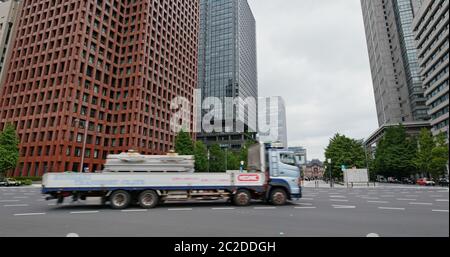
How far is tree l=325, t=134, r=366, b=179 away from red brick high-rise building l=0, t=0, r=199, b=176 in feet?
146

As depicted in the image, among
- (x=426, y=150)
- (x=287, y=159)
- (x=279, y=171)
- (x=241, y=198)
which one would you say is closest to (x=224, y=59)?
(x=426, y=150)

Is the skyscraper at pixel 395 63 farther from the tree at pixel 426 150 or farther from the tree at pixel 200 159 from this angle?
the tree at pixel 200 159

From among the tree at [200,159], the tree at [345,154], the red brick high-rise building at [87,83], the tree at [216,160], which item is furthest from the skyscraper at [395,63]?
the red brick high-rise building at [87,83]

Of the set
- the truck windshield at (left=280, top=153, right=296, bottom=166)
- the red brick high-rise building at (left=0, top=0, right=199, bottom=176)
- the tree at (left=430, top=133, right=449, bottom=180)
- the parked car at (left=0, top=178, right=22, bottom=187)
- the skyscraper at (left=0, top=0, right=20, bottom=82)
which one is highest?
the skyscraper at (left=0, top=0, right=20, bottom=82)

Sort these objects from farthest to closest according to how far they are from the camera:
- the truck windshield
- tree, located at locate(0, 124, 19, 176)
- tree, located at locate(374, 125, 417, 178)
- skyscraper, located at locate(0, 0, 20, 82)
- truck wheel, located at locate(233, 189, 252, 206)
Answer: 1. skyscraper, located at locate(0, 0, 20, 82)
2. tree, located at locate(374, 125, 417, 178)
3. tree, located at locate(0, 124, 19, 176)
4. the truck windshield
5. truck wheel, located at locate(233, 189, 252, 206)

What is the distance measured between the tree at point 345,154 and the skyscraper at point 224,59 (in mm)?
48748

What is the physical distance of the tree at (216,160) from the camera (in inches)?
2529

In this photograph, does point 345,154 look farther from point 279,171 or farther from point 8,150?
point 8,150

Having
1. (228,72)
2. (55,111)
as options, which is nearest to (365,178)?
(55,111)

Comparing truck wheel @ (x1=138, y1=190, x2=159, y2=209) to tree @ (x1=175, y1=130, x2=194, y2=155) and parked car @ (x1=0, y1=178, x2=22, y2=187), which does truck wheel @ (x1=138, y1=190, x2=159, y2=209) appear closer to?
parked car @ (x1=0, y1=178, x2=22, y2=187)

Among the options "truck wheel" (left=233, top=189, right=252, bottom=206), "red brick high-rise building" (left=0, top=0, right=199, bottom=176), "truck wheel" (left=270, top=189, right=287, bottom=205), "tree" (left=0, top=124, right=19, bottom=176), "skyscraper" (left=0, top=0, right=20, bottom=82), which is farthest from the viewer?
"skyscraper" (left=0, top=0, right=20, bottom=82)

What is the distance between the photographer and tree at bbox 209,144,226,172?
64244 millimetres

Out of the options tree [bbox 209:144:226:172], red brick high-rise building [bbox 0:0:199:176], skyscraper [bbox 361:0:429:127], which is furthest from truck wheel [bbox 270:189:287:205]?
skyscraper [bbox 361:0:429:127]
